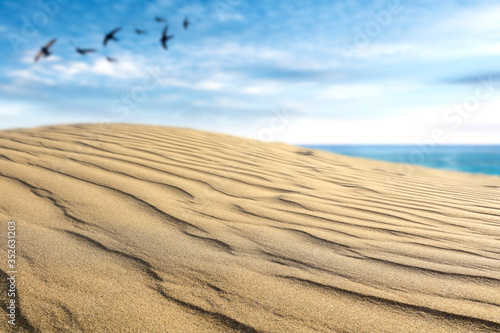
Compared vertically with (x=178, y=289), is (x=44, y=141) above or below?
above

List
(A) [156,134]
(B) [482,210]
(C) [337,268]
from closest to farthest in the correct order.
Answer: (C) [337,268], (B) [482,210], (A) [156,134]

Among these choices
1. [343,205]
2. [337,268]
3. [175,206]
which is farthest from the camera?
[343,205]

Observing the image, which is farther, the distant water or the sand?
the distant water

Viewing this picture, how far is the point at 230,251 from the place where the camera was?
1.41 metres

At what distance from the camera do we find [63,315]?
955 mm

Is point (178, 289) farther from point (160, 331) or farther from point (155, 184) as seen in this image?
point (155, 184)

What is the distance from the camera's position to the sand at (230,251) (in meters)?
1.00

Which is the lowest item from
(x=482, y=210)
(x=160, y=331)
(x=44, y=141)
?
(x=160, y=331)

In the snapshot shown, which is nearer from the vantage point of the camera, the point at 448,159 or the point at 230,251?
the point at 230,251

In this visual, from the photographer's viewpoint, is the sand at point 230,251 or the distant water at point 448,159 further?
the distant water at point 448,159

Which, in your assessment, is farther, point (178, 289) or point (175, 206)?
point (175, 206)

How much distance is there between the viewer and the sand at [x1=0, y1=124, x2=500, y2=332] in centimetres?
100

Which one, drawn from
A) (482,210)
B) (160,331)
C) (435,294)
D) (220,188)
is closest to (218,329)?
(160,331)

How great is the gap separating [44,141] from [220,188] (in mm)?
1846
